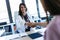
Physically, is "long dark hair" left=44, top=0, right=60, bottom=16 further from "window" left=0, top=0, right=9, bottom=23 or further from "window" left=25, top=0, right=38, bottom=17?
"window" left=25, top=0, right=38, bottom=17

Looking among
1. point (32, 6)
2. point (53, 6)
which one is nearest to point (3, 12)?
point (32, 6)

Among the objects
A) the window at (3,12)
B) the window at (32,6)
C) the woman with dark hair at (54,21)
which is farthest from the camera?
the window at (32,6)

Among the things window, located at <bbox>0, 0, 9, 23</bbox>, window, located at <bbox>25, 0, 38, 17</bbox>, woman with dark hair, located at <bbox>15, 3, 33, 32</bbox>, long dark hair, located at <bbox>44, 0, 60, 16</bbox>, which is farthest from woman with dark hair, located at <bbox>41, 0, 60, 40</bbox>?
window, located at <bbox>25, 0, 38, 17</bbox>

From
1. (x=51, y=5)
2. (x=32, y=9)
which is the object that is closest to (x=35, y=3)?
(x=32, y=9)

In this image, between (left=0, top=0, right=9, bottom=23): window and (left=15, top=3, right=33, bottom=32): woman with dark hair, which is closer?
(left=15, top=3, right=33, bottom=32): woman with dark hair

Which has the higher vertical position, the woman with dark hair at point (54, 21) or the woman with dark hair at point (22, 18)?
the woman with dark hair at point (54, 21)

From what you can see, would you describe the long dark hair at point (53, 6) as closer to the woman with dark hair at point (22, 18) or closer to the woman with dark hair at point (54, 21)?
the woman with dark hair at point (54, 21)

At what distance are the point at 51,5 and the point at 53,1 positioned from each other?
2cm

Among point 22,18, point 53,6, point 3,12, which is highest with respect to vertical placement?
point 53,6

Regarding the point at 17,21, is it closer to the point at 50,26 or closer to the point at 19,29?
the point at 19,29

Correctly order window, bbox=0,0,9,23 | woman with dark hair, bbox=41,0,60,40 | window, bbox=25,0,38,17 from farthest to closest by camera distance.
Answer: window, bbox=25,0,38,17 → window, bbox=0,0,9,23 → woman with dark hair, bbox=41,0,60,40

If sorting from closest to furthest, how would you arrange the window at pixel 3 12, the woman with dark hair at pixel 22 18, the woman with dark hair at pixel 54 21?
the woman with dark hair at pixel 54 21, the woman with dark hair at pixel 22 18, the window at pixel 3 12

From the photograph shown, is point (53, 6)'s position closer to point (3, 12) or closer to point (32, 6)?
point (3, 12)

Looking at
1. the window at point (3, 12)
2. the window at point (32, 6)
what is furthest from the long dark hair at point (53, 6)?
the window at point (32, 6)
